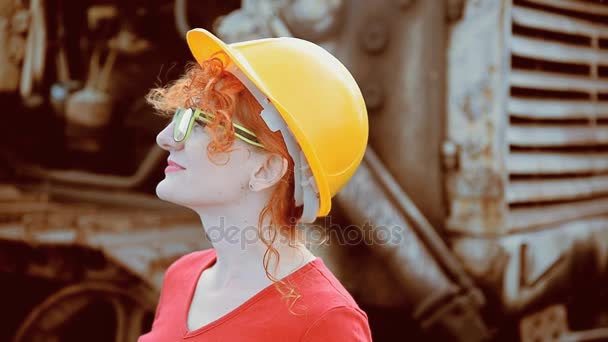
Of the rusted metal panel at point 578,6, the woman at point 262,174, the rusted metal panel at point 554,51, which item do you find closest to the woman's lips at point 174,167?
the woman at point 262,174

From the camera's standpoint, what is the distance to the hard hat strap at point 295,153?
117 cm

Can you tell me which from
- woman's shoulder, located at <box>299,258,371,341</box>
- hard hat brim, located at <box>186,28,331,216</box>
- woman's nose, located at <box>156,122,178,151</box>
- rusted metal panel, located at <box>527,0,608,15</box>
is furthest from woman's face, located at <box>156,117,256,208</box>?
rusted metal panel, located at <box>527,0,608,15</box>

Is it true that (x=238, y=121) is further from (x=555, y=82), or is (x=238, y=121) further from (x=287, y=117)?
(x=555, y=82)

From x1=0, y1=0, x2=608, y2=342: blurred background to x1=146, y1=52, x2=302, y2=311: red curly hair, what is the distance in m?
1.28

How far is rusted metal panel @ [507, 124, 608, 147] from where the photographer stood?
249 cm

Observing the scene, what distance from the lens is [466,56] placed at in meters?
2.42

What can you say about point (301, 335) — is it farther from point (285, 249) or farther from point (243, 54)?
point (243, 54)

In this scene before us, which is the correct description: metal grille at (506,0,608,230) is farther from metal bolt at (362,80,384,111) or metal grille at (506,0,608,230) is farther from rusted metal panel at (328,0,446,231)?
metal bolt at (362,80,384,111)

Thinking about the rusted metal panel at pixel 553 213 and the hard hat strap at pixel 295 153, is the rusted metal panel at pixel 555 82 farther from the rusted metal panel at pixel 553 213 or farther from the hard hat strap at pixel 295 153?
the hard hat strap at pixel 295 153

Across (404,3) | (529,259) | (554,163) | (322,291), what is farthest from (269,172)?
(554,163)

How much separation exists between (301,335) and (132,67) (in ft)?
8.34

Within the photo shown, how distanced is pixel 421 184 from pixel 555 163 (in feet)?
2.08

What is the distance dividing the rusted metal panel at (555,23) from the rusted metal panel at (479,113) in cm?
11

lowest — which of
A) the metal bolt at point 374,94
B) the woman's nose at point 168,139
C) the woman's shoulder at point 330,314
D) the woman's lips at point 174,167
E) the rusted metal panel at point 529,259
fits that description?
the rusted metal panel at point 529,259
